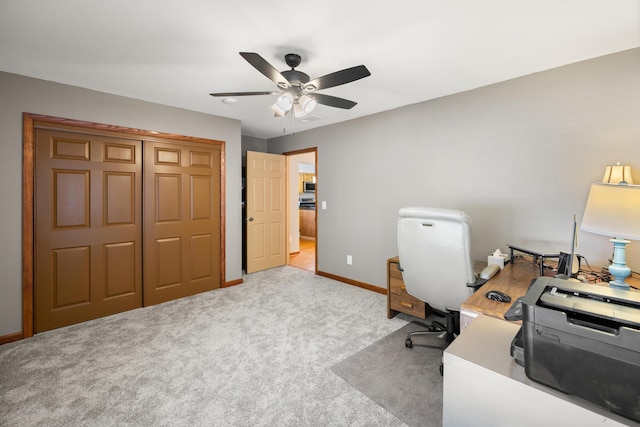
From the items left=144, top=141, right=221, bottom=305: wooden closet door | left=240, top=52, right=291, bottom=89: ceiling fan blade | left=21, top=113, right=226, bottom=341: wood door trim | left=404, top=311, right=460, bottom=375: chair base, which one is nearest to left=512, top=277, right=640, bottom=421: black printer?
left=404, top=311, right=460, bottom=375: chair base

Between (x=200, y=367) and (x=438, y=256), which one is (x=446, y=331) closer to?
(x=438, y=256)

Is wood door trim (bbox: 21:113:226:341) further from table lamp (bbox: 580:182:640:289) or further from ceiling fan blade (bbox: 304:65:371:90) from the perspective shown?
table lamp (bbox: 580:182:640:289)

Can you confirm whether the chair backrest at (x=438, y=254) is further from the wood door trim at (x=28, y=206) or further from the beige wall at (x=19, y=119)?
the wood door trim at (x=28, y=206)

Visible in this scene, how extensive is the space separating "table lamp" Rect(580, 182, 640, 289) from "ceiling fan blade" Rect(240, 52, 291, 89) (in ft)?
6.76

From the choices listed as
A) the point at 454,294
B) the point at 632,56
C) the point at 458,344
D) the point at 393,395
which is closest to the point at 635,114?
the point at 632,56

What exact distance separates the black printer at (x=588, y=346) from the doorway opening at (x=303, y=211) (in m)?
3.78

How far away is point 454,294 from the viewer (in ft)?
6.34

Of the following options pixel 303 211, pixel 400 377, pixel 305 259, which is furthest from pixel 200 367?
pixel 303 211

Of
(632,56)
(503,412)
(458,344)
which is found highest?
(632,56)

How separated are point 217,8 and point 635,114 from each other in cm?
301

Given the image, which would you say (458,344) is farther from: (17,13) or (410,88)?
(17,13)

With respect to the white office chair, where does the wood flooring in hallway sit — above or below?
below

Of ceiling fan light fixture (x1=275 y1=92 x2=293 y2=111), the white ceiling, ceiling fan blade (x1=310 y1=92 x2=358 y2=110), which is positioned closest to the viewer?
the white ceiling

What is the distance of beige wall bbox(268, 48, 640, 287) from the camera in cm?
219
